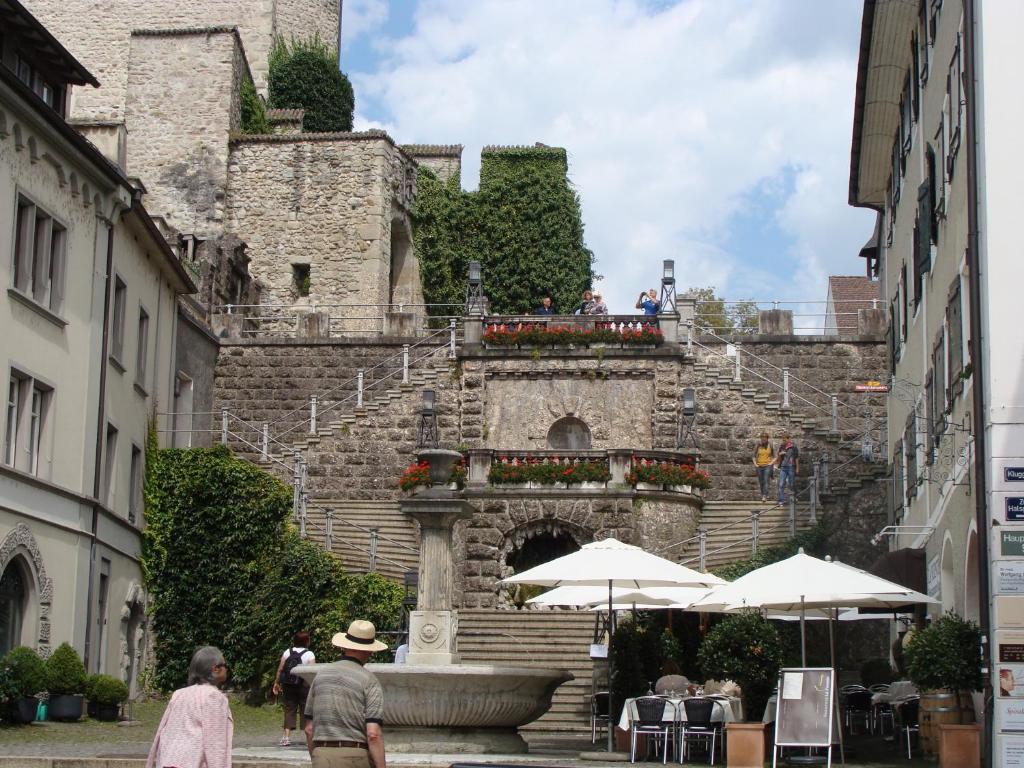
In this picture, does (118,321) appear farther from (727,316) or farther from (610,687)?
(727,316)

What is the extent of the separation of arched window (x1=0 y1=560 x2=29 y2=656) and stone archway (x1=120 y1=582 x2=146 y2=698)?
5396 millimetres

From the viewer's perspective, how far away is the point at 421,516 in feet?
62.2

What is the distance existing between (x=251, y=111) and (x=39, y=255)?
29678 millimetres

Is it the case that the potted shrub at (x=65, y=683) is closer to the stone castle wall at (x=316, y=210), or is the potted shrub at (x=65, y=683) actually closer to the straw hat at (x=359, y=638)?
the straw hat at (x=359, y=638)

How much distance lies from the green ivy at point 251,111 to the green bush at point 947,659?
3974 cm

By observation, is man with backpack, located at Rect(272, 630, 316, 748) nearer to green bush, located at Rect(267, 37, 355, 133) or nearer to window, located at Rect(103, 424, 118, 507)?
window, located at Rect(103, 424, 118, 507)

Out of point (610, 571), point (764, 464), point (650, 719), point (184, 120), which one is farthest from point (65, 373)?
point (184, 120)

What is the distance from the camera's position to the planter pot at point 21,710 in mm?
21781

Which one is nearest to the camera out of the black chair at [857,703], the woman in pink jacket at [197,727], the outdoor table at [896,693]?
the woman in pink jacket at [197,727]

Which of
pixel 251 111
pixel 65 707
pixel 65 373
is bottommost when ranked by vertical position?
pixel 65 707

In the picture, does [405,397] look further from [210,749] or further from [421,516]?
[210,749]

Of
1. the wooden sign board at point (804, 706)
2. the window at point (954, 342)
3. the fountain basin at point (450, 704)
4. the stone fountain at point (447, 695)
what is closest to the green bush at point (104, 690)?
the stone fountain at point (447, 695)

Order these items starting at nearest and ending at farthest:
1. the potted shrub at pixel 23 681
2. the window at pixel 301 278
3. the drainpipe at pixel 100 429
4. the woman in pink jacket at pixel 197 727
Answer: the woman in pink jacket at pixel 197 727 < the potted shrub at pixel 23 681 < the drainpipe at pixel 100 429 < the window at pixel 301 278

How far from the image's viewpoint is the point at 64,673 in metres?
23.4
